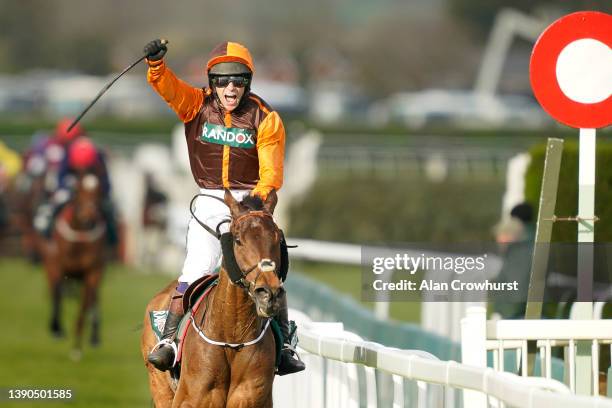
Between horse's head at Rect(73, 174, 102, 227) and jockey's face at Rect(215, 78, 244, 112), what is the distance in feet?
30.5

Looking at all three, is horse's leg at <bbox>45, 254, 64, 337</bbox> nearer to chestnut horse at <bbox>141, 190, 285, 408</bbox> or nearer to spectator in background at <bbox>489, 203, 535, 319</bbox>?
spectator in background at <bbox>489, 203, 535, 319</bbox>

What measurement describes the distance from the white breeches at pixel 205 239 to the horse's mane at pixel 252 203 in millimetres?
482

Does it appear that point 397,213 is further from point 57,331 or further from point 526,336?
point 526,336

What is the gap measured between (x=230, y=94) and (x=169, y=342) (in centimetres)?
101

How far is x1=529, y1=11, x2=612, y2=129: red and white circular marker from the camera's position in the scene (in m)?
6.51

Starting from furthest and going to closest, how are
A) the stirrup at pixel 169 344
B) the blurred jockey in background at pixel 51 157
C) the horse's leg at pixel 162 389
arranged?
the blurred jockey in background at pixel 51 157 < the horse's leg at pixel 162 389 < the stirrup at pixel 169 344

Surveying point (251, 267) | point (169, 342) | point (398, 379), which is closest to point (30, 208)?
point (169, 342)

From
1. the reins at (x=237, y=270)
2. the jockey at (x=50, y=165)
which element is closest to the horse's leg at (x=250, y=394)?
the reins at (x=237, y=270)

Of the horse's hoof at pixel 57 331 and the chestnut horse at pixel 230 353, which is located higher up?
the horse's hoof at pixel 57 331

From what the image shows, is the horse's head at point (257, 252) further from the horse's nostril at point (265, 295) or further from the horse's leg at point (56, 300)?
the horse's leg at point (56, 300)

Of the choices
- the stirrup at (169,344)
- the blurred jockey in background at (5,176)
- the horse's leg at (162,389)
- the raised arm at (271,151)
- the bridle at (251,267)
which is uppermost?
the blurred jockey in background at (5,176)

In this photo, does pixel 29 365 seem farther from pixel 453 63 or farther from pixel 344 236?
pixel 453 63

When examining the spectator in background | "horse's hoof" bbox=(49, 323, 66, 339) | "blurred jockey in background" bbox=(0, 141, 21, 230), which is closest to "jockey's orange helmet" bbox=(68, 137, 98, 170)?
"horse's hoof" bbox=(49, 323, 66, 339)

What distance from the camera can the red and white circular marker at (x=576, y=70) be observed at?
6512 millimetres
